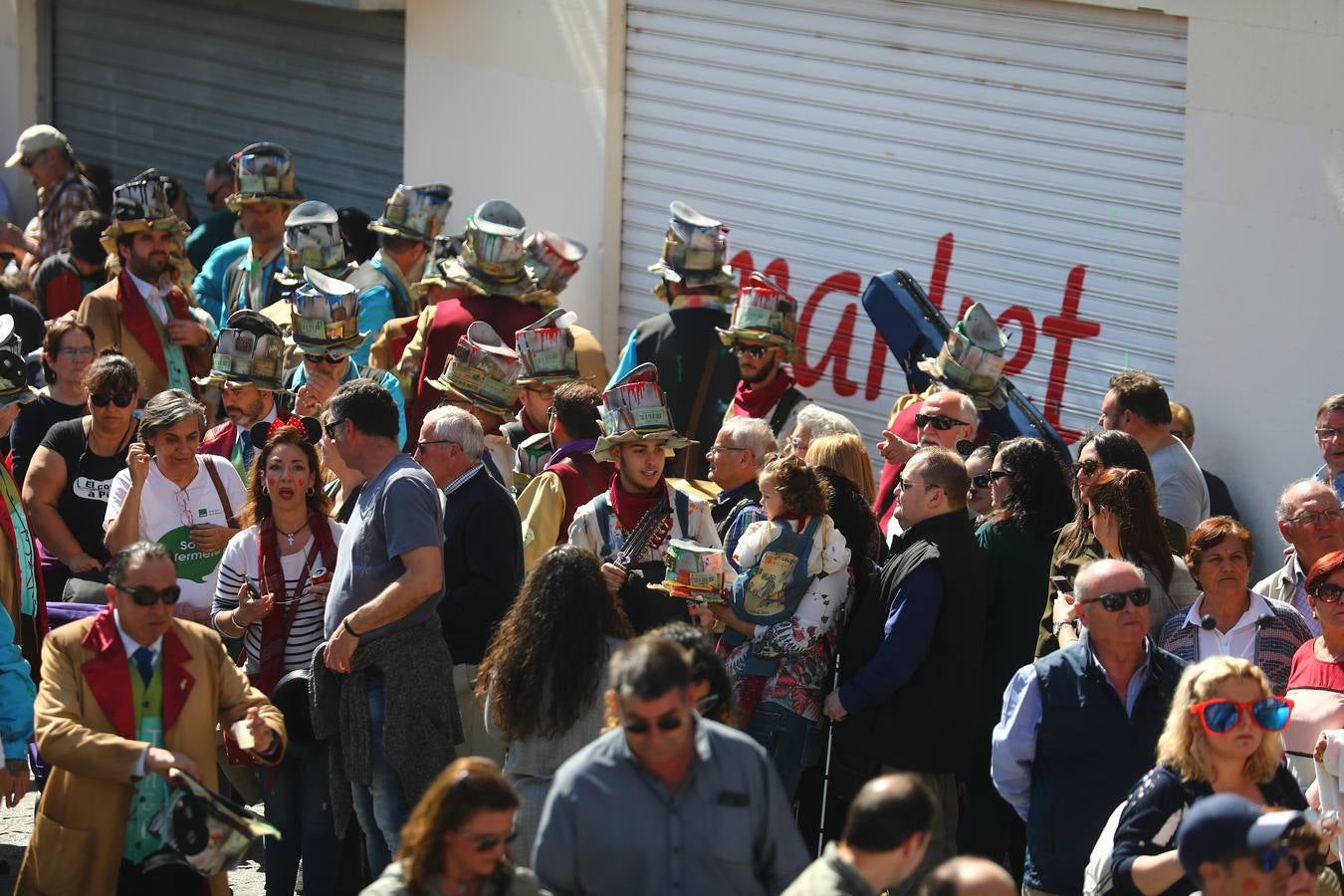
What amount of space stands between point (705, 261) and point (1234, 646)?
3.96m

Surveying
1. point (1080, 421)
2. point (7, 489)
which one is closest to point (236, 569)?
point (7, 489)

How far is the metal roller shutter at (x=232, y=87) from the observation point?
14.0 m

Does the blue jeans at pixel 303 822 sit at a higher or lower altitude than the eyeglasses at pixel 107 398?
lower

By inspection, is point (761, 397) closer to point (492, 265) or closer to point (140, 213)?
point (492, 265)

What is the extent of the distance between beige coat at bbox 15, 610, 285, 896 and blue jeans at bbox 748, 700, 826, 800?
1.68 meters

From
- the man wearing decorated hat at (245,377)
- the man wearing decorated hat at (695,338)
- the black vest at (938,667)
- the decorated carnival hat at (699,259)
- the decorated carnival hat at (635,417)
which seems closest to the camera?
the black vest at (938,667)

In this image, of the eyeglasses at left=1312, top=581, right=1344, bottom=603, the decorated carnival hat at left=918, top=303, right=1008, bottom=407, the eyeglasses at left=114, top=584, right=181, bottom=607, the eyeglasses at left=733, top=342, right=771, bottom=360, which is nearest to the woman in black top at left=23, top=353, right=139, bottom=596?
the eyeglasses at left=114, top=584, right=181, bottom=607

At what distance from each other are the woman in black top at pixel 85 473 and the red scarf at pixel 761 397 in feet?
8.70

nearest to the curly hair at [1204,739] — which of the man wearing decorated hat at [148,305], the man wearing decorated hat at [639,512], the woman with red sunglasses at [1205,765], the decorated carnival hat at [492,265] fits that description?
the woman with red sunglasses at [1205,765]

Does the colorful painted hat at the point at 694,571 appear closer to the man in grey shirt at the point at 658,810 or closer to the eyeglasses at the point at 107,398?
the man in grey shirt at the point at 658,810

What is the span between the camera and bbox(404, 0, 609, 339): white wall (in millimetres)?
12438

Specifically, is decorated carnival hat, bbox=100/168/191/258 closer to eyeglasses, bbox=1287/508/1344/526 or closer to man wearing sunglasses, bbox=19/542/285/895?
man wearing sunglasses, bbox=19/542/285/895

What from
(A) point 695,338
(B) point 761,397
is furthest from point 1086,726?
(A) point 695,338

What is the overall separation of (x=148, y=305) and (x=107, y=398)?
7.34ft
